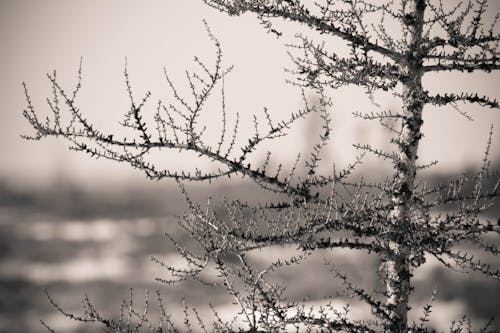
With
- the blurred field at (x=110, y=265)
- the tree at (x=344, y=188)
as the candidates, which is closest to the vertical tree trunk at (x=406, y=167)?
the tree at (x=344, y=188)

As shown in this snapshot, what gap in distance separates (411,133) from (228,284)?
8.42 ft

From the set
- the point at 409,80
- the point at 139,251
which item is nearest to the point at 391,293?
the point at 409,80

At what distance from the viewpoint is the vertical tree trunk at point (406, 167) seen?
5621 millimetres

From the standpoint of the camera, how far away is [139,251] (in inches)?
1594

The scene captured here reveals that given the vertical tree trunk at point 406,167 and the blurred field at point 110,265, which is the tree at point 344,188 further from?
the blurred field at point 110,265

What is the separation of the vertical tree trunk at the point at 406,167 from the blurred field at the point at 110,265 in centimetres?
2372

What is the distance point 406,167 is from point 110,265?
3764cm

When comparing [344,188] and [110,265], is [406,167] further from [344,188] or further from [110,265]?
[110,265]

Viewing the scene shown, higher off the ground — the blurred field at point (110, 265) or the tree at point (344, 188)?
the blurred field at point (110, 265)

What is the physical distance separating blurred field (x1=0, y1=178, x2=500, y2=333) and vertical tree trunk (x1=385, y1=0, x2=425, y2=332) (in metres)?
23.7

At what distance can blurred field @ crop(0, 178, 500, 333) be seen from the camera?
31.9 m

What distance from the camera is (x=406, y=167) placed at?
5758mm

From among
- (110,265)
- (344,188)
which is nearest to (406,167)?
(344,188)

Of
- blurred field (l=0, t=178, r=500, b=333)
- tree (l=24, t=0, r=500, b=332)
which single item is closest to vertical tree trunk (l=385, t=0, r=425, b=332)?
tree (l=24, t=0, r=500, b=332)
